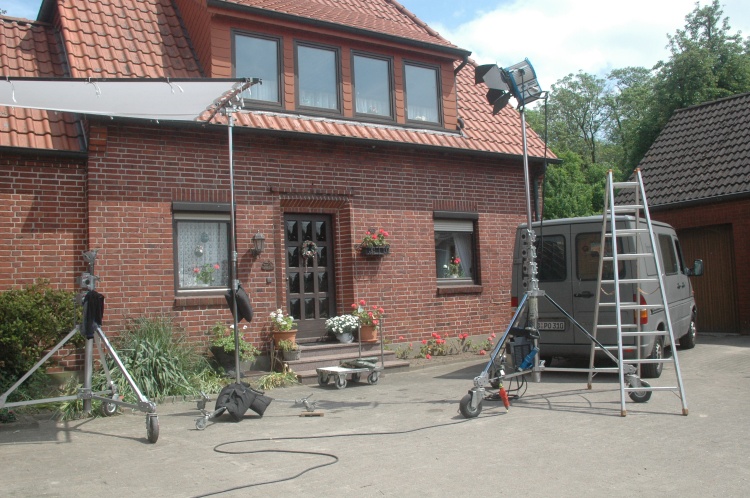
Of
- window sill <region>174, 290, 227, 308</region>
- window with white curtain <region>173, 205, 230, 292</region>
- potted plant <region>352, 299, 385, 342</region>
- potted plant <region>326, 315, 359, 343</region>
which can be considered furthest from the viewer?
potted plant <region>352, 299, 385, 342</region>

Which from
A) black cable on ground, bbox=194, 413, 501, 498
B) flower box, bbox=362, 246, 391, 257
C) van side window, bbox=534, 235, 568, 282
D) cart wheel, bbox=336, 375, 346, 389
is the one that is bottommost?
black cable on ground, bbox=194, 413, 501, 498

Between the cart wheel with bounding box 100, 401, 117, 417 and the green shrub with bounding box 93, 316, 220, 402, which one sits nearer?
Answer: the cart wheel with bounding box 100, 401, 117, 417

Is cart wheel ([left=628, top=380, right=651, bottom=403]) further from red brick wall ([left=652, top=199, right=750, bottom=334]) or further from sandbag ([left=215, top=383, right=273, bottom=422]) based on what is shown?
red brick wall ([left=652, top=199, right=750, bottom=334])

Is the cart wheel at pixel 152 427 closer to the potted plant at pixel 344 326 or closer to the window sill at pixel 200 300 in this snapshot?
the window sill at pixel 200 300

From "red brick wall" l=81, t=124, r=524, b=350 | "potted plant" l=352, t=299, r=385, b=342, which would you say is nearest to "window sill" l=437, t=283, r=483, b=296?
"red brick wall" l=81, t=124, r=524, b=350

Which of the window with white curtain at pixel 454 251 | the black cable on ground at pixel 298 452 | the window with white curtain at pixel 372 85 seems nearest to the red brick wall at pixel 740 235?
the window with white curtain at pixel 454 251

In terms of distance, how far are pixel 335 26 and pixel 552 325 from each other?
247 inches

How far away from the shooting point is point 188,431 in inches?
277

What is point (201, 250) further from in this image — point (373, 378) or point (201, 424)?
point (201, 424)

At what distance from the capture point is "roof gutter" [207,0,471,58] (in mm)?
10961

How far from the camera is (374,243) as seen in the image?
11.7 meters

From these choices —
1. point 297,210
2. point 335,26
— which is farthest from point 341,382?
point 335,26

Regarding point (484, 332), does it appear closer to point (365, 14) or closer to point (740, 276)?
point (740, 276)

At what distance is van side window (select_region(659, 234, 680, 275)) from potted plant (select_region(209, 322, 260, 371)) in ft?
20.6
